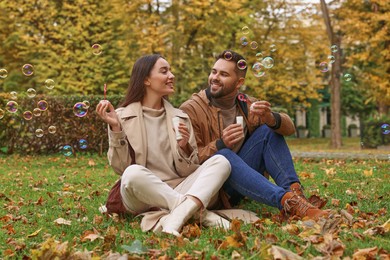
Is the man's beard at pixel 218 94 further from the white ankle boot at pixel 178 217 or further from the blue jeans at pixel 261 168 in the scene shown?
the white ankle boot at pixel 178 217

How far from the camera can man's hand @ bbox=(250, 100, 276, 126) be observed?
14.6 ft

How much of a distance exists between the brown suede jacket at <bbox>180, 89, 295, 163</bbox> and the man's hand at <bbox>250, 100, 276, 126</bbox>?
6cm

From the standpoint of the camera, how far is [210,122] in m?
4.80

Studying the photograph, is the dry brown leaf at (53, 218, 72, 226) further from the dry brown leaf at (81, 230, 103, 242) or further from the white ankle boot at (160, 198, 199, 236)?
the white ankle boot at (160, 198, 199, 236)

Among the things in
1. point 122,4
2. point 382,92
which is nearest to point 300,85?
point 382,92

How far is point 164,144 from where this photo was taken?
452 centimetres

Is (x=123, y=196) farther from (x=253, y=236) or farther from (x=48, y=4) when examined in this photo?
(x=48, y=4)

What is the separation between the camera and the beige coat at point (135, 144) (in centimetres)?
431

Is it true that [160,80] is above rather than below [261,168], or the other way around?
above

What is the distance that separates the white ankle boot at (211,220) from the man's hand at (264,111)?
0.86m

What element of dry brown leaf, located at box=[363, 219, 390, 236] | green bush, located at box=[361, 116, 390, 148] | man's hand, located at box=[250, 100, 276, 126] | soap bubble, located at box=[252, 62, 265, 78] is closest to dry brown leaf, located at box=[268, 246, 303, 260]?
dry brown leaf, located at box=[363, 219, 390, 236]

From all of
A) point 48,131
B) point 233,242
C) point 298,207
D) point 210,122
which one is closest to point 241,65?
point 210,122

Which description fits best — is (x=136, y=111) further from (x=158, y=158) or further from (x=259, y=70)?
(x=259, y=70)

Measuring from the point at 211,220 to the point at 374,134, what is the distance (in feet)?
53.9
